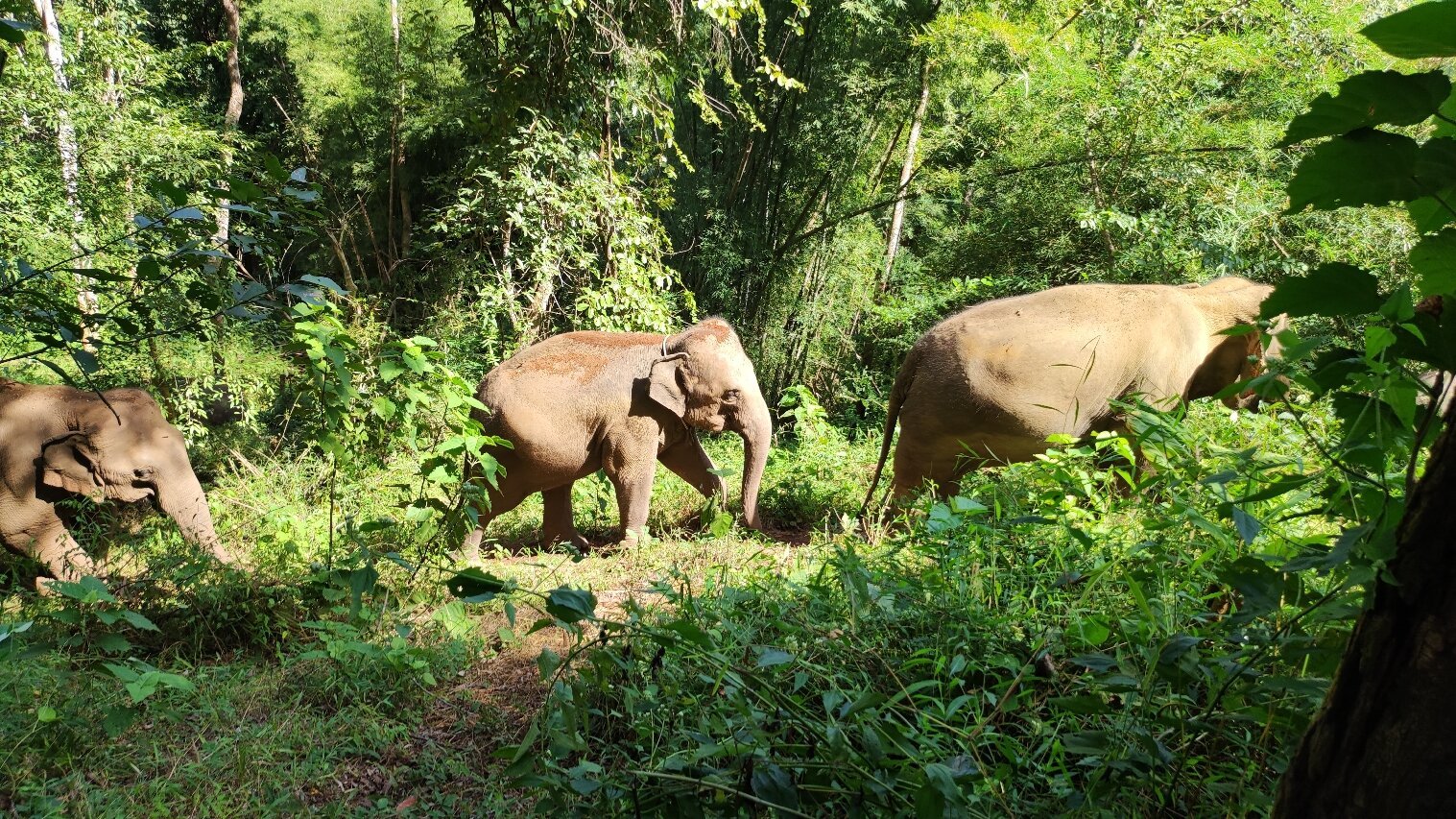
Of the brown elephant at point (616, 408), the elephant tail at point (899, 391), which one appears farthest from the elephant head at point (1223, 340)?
the brown elephant at point (616, 408)

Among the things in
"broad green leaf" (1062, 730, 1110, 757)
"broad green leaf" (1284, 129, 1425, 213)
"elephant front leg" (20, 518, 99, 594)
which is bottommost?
"elephant front leg" (20, 518, 99, 594)

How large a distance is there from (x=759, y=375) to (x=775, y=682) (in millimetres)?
8375

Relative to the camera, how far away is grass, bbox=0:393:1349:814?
132 cm

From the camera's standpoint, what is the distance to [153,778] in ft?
6.73

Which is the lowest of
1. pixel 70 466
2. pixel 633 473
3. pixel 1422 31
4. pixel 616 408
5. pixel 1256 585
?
pixel 70 466

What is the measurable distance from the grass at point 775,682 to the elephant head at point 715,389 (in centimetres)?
184

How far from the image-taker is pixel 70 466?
479cm

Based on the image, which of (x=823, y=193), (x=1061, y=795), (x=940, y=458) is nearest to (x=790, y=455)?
(x=940, y=458)

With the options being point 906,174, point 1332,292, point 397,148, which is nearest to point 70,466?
A: point 1332,292

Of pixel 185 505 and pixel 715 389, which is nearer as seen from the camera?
pixel 185 505

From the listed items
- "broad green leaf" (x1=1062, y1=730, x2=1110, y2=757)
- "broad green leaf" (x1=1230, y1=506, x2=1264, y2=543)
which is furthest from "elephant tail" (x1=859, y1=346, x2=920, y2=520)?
"broad green leaf" (x1=1062, y1=730, x2=1110, y2=757)

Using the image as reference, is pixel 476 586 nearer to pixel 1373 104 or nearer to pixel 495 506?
pixel 1373 104

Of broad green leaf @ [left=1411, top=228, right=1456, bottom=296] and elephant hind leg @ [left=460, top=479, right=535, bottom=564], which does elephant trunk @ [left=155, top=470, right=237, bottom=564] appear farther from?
broad green leaf @ [left=1411, top=228, right=1456, bottom=296]

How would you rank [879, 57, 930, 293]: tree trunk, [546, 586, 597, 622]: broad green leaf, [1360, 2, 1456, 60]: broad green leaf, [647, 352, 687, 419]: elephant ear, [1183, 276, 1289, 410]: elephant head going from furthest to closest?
[879, 57, 930, 293]: tree trunk → [647, 352, 687, 419]: elephant ear → [1183, 276, 1289, 410]: elephant head → [546, 586, 597, 622]: broad green leaf → [1360, 2, 1456, 60]: broad green leaf
